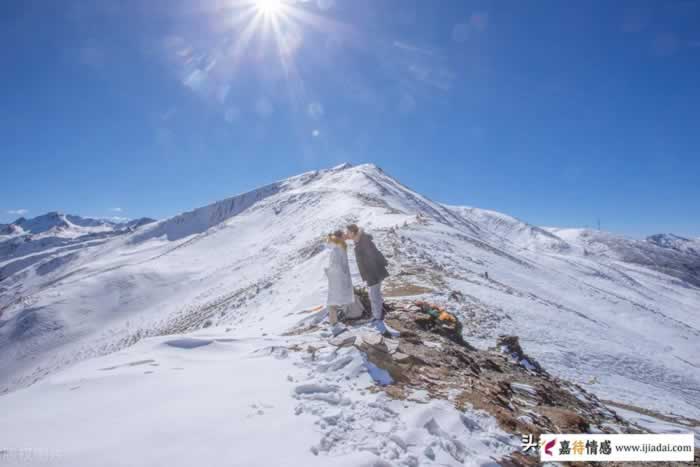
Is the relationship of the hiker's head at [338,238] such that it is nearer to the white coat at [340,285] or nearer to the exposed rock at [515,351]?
the white coat at [340,285]

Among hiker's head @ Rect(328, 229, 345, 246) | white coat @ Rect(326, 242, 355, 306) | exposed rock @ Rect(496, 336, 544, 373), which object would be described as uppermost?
hiker's head @ Rect(328, 229, 345, 246)

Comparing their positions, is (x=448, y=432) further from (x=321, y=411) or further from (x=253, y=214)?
(x=253, y=214)

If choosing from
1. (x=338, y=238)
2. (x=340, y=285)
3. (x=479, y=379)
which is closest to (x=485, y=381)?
(x=479, y=379)

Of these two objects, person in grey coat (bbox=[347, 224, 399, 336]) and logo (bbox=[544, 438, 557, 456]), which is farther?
person in grey coat (bbox=[347, 224, 399, 336])

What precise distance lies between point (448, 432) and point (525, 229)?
212245 millimetres

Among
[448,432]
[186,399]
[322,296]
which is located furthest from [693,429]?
[186,399]

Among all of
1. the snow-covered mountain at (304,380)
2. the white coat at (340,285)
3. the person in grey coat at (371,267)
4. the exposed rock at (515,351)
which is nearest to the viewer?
the snow-covered mountain at (304,380)

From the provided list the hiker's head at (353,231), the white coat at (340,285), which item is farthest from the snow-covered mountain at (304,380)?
the hiker's head at (353,231)

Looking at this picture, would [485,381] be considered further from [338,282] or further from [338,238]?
[338,238]

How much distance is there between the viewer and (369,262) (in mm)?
9531

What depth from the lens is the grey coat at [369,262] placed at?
31.1ft

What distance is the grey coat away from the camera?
949 cm

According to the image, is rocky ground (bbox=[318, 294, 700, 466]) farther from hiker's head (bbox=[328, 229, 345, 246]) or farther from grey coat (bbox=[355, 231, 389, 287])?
hiker's head (bbox=[328, 229, 345, 246])

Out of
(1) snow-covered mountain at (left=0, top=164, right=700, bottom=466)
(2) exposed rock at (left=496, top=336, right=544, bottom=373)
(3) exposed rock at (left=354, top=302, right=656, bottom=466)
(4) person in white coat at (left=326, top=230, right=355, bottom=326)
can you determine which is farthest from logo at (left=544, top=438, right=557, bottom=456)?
(4) person in white coat at (left=326, top=230, right=355, bottom=326)
